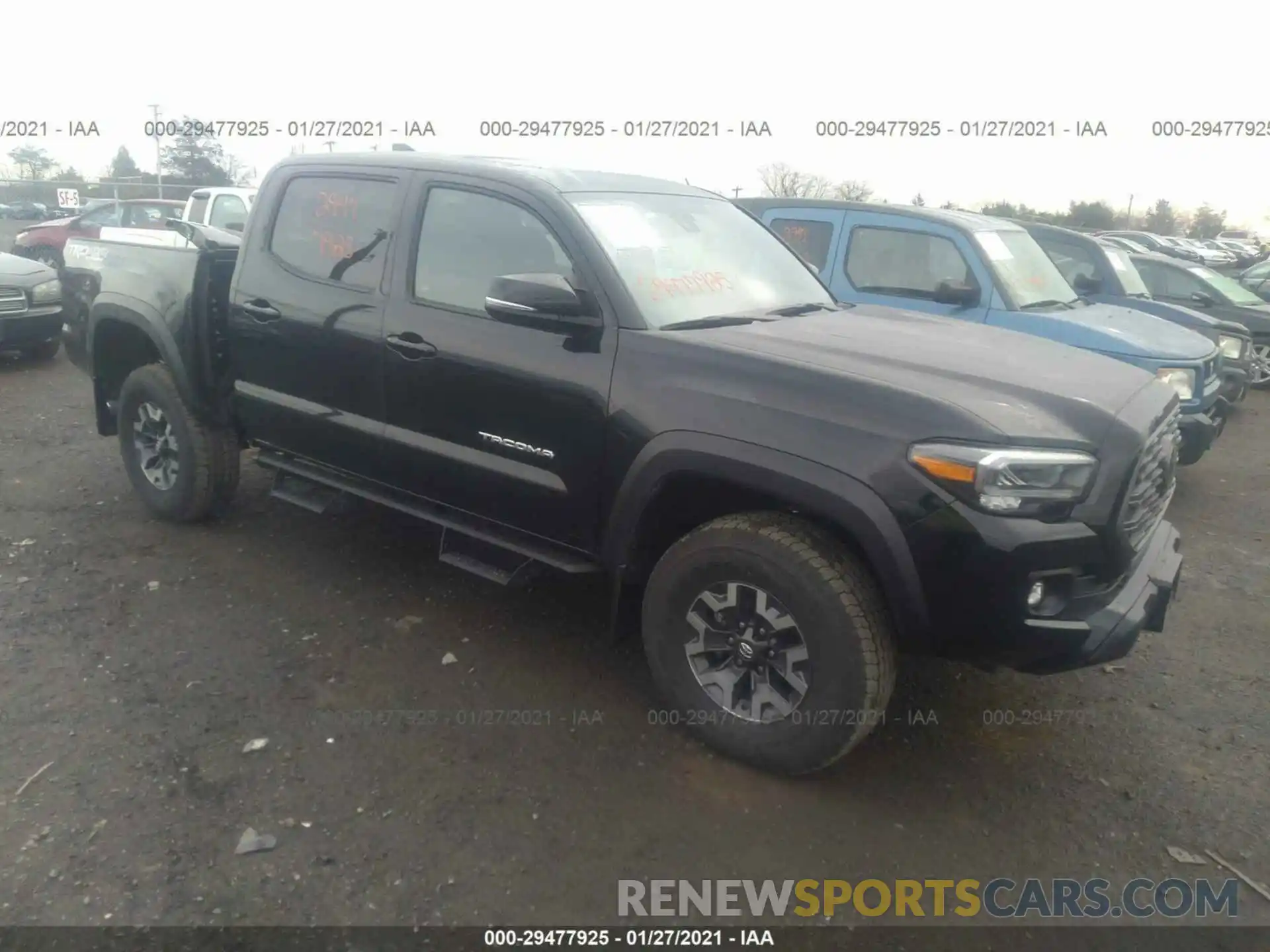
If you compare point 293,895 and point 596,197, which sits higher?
point 596,197

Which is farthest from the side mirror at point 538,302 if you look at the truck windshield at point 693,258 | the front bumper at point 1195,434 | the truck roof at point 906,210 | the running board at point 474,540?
the front bumper at point 1195,434

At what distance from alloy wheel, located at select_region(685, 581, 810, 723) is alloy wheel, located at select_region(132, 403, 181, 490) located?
3175 millimetres

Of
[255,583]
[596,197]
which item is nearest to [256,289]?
[255,583]

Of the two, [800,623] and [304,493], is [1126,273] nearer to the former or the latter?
[800,623]

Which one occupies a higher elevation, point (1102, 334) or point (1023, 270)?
point (1023, 270)

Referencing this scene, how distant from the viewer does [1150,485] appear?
3.04m

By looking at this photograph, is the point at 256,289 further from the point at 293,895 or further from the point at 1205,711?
the point at 1205,711

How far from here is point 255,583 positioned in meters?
4.46

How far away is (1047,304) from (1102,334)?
2.18 feet

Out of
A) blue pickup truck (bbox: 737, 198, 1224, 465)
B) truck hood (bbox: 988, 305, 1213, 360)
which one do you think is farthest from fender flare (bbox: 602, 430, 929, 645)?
truck hood (bbox: 988, 305, 1213, 360)

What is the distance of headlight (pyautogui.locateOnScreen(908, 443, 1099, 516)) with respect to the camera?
2.64 metres

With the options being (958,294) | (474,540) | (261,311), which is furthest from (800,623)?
(958,294)

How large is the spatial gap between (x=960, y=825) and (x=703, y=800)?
810 millimetres

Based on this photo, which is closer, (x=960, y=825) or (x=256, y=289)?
(x=960, y=825)
